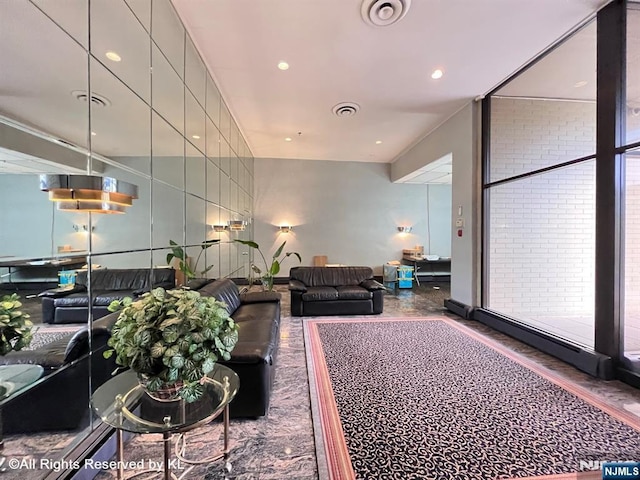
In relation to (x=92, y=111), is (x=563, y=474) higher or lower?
lower

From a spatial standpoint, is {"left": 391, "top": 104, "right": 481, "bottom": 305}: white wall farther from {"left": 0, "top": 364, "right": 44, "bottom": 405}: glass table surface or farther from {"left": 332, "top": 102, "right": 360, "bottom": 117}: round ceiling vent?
{"left": 0, "top": 364, "right": 44, "bottom": 405}: glass table surface

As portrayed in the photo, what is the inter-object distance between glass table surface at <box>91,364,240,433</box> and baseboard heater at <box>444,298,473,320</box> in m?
4.41

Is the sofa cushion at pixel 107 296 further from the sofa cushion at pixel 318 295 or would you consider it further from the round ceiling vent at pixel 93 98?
the sofa cushion at pixel 318 295

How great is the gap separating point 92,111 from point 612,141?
4.56 metres

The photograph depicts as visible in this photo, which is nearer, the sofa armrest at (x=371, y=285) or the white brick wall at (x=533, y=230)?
the white brick wall at (x=533, y=230)

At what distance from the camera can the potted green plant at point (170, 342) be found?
123cm

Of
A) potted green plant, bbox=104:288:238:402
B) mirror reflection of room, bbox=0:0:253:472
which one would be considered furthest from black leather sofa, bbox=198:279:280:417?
mirror reflection of room, bbox=0:0:253:472

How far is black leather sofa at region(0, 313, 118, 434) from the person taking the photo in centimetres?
125

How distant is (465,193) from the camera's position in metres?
4.88

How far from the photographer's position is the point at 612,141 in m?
2.81

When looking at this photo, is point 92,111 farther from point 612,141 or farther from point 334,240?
point 334,240

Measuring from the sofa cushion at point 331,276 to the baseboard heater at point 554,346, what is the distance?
226 centimetres

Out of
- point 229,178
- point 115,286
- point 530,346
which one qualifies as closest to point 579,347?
point 530,346

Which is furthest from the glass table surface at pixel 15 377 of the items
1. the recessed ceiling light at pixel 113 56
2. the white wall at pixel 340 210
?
the white wall at pixel 340 210
